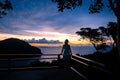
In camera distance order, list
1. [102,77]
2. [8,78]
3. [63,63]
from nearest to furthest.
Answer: [8,78]
[102,77]
[63,63]

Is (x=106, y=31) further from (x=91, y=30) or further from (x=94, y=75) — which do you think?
(x=94, y=75)

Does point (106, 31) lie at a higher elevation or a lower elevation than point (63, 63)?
higher

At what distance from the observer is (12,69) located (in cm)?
1202

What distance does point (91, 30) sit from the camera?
49.0 metres

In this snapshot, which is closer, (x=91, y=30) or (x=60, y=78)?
(x=60, y=78)

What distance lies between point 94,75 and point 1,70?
563 centimetres

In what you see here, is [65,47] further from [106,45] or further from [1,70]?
[106,45]

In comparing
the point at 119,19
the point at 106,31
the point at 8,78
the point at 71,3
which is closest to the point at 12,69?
the point at 8,78

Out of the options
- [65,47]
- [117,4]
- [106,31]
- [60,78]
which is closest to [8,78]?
[60,78]

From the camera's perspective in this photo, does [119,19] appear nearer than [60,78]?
No

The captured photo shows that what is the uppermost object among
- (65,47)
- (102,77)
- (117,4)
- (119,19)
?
(117,4)

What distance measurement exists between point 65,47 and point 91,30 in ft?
121

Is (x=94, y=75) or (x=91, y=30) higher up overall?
(x=91, y=30)

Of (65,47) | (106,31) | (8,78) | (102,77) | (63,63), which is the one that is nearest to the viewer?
(8,78)
